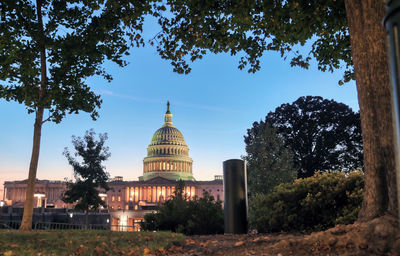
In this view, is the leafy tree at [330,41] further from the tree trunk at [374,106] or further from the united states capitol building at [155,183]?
the united states capitol building at [155,183]

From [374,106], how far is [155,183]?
125482 mm

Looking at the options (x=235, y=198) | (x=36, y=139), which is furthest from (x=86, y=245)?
(x=36, y=139)

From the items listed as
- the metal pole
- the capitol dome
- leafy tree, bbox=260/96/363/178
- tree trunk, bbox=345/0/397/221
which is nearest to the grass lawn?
tree trunk, bbox=345/0/397/221

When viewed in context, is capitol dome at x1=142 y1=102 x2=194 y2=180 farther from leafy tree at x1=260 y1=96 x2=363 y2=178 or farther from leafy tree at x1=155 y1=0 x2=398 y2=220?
leafy tree at x1=155 y1=0 x2=398 y2=220

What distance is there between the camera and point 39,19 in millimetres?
14031

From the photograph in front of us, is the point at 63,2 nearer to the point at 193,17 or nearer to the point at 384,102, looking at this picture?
the point at 193,17

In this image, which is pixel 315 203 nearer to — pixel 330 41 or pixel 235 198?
pixel 235 198

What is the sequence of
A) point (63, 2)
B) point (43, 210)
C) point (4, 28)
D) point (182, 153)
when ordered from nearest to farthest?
point (4, 28)
point (63, 2)
point (43, 210)
point (182, 153)

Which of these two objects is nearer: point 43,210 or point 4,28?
point 4,28

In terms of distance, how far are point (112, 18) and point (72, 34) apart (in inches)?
78.9

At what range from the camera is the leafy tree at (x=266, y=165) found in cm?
3161

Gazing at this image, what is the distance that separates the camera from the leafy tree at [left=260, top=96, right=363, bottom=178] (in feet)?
149

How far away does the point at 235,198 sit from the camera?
35.0ft

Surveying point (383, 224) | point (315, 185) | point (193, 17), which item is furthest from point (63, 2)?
point (383, 224)
